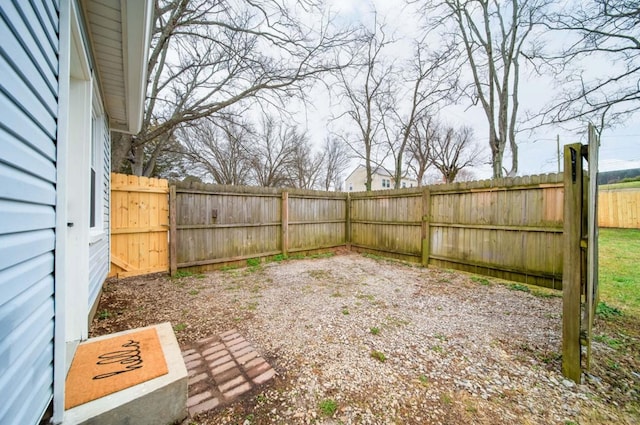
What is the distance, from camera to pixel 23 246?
897 millimetres

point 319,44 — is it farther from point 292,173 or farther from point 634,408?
point 292,173

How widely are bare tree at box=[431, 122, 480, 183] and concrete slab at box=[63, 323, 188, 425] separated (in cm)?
1866

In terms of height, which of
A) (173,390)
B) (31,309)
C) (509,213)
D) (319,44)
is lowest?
(173,390)

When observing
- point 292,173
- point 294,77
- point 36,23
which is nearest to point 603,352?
point 36,23

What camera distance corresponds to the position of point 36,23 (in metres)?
1.00

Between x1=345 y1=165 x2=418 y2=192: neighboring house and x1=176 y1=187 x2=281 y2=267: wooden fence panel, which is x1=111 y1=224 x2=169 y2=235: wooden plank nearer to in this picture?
x1=176 y1=187 x2=281 y2=267: wooden fence panel

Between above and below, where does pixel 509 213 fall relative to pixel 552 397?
above

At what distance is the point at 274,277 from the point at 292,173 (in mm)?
14245

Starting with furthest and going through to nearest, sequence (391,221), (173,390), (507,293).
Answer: (391,221) < (507,293) < (173,390)

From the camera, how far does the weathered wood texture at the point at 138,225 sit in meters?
4.28

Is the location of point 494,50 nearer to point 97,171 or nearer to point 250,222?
point 250,222

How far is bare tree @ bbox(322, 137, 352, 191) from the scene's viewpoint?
20067 mm

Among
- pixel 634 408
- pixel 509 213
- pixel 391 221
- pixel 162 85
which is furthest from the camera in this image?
pixel 162 85

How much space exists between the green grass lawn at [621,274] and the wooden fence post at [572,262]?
216 centimetres
